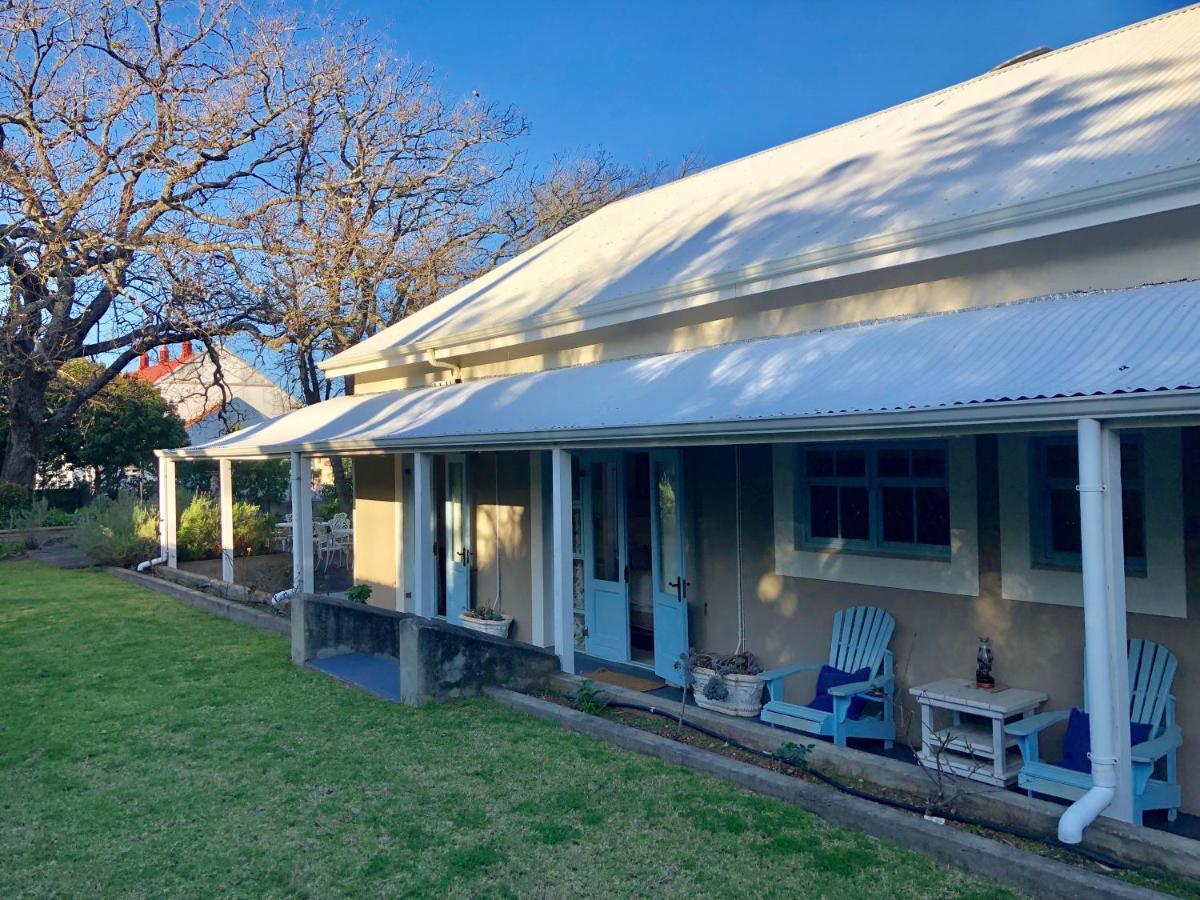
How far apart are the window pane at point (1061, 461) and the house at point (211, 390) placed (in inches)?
682

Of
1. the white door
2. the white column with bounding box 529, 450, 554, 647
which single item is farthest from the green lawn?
the white door

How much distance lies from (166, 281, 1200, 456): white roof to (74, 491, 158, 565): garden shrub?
32.1 feet

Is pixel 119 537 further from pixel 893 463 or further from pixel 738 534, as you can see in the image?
pixel 893 463

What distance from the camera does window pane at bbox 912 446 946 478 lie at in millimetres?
6699

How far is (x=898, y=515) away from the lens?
6.93 m

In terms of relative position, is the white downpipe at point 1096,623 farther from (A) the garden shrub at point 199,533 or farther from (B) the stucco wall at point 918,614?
(A) the garden shrub at point 199,533

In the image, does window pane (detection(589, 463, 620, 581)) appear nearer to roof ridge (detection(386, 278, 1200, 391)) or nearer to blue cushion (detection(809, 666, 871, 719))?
roof ridge (detection(386, 278, 1200, 391))

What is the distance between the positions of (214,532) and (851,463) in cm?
1380

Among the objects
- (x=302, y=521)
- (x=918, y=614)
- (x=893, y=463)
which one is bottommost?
(x=918, y=614)

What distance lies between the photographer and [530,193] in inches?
1025

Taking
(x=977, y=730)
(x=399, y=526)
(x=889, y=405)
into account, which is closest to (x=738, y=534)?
(x=977, y=730)

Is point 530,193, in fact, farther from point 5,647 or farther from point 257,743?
point 257,743

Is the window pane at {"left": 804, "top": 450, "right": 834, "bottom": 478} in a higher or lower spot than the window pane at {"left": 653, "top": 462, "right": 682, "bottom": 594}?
higher

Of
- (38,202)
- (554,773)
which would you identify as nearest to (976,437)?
(554,773)
